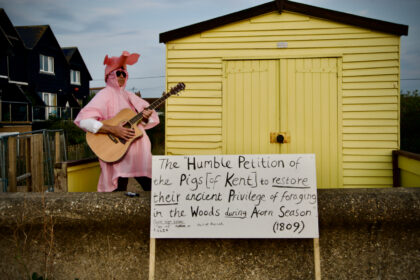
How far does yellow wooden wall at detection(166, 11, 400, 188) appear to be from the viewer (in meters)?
4.67

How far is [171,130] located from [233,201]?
2814mm

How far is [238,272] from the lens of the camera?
2414 millimetres

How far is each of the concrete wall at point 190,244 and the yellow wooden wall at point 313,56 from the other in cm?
236

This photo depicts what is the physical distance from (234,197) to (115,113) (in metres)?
1.67

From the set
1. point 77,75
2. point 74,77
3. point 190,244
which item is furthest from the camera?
point 77,75

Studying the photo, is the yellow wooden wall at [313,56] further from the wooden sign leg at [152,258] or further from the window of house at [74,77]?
the window of house at [74,77]

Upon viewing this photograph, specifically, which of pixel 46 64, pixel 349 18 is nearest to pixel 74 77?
pixel 46 64

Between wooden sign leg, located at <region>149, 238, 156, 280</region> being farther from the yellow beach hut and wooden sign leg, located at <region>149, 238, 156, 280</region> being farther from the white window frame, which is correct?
the white window frame

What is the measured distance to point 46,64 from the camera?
24.5m

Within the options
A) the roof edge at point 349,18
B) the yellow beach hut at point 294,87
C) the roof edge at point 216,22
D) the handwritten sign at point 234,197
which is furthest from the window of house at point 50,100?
the handwritten sign at point 234,197

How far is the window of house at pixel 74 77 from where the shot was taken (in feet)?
95.4

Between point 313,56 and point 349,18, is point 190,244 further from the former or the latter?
point 349,18

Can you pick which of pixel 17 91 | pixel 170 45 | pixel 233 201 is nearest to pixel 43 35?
pixel 17 91

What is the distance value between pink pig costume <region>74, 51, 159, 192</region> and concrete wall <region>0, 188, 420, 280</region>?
2.34 feet
